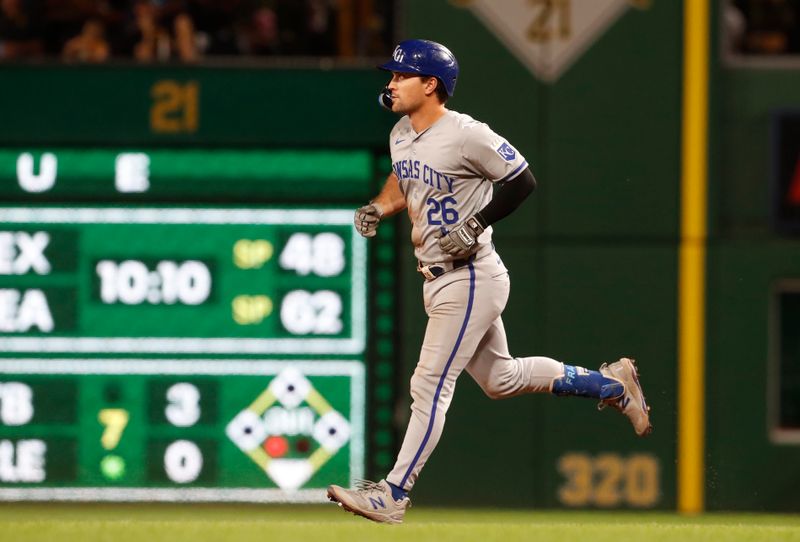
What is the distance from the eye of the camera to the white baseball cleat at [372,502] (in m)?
6.54

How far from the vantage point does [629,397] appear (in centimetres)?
737

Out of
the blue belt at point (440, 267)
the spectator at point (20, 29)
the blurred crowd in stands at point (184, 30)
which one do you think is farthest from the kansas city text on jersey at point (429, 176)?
the spectator at point (20, 29)

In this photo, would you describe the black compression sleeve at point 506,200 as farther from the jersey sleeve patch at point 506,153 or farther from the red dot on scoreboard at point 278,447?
the red dot on scoreboard at point 278,447

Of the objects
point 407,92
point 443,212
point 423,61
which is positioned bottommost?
point 443,212

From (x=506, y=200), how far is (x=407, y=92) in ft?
2.09

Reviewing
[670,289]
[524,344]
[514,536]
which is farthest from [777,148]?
[514,536]

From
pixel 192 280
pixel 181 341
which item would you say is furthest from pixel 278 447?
pixel 192 280

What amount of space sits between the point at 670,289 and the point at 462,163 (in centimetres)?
264

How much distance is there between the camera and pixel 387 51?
9.65 meters

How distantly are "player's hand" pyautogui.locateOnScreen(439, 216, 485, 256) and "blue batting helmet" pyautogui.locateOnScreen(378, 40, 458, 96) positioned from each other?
635mm

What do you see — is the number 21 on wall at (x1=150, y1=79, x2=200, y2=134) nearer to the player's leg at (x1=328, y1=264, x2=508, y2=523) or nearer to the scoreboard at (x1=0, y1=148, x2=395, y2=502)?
the scoreboard at (x1=0, y1=148, x2=395, y2=502)

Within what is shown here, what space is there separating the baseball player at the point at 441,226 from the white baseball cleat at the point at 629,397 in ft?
1.96

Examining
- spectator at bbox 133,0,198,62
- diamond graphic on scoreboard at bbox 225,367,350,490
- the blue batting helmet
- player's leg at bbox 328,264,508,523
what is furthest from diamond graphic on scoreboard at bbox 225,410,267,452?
the blue batting helmet

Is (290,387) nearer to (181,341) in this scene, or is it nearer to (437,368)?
(181,341)
